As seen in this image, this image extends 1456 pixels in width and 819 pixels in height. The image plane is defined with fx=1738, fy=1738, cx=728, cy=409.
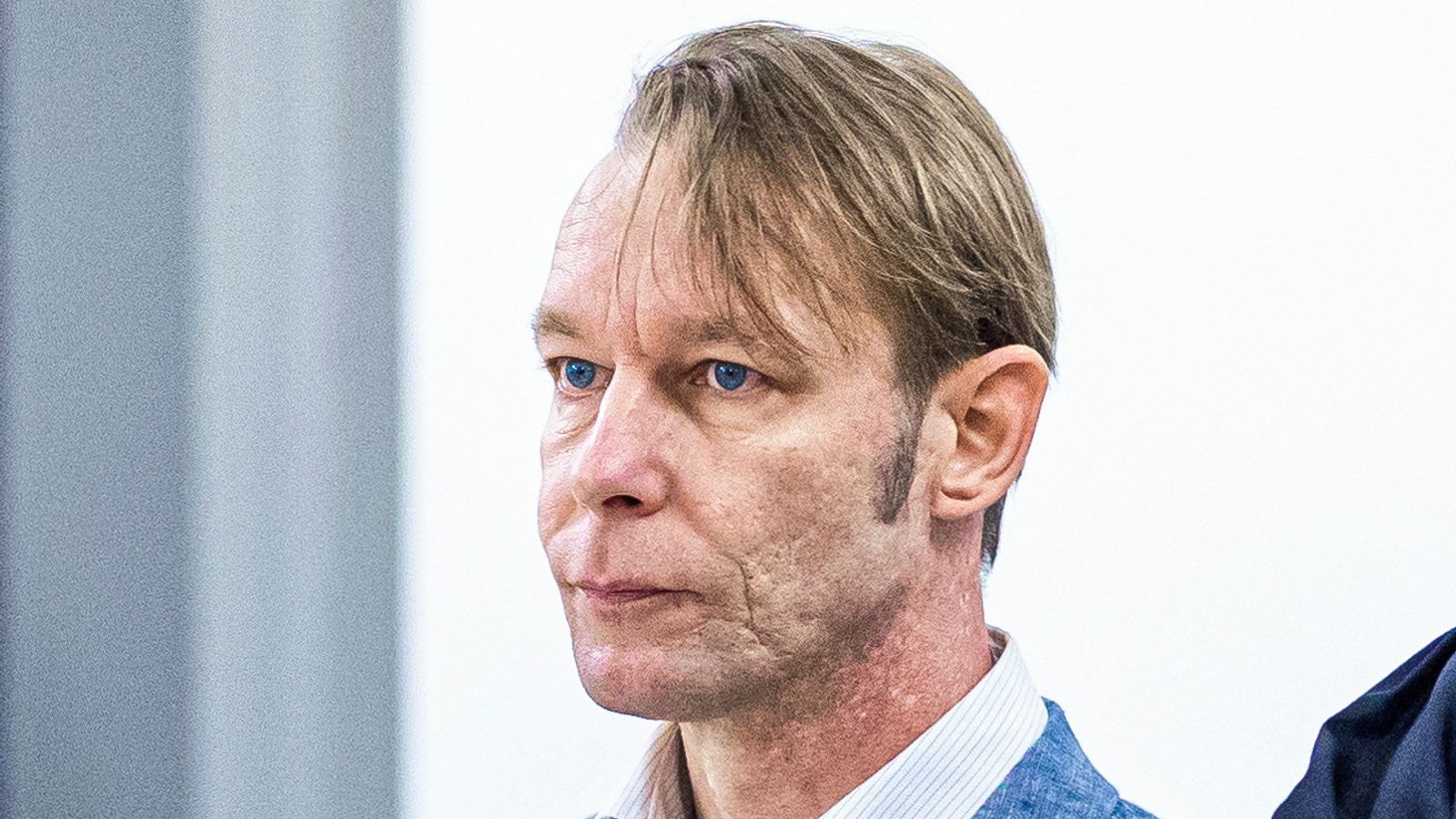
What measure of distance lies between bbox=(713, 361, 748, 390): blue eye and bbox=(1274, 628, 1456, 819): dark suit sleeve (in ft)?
1.32

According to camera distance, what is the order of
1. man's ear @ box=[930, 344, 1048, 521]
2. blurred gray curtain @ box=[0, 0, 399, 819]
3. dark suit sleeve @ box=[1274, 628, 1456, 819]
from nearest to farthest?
dark suit sleeve @ box=[1274, 628, 1456, 819] < man's ear @ box=[930, 344, 1048, 521] < blurred gray curtain @ box=[0, 0, 399, 819]

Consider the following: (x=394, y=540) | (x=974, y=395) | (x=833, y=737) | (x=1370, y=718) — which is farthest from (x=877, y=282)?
(x=394, y=540)

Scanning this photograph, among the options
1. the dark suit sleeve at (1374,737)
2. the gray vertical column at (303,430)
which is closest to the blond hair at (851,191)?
the dark suit sleeve at (1374,737)

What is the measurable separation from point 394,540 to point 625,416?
0.74 m

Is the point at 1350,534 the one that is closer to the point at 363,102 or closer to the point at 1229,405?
the point at 1229,405

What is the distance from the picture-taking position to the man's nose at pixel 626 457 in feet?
3.35

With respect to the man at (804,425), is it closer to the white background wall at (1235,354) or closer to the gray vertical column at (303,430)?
the white background wall at (1235,354)

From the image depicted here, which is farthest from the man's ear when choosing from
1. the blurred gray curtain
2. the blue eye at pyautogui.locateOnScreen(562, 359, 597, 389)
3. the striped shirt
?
the blurred gray curtain

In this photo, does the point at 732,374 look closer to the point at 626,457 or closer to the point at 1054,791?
the point at 626,457

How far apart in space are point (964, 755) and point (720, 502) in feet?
0.75

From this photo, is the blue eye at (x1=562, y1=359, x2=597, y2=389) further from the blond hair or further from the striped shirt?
the striped shirt

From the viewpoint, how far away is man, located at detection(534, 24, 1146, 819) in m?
1.03

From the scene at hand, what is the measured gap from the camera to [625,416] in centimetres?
104

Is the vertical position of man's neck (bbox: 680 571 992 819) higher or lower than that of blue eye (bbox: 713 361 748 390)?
lower
